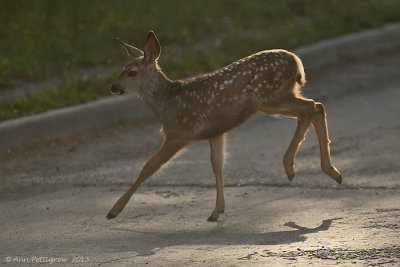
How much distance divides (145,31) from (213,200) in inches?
208

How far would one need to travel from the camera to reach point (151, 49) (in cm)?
722

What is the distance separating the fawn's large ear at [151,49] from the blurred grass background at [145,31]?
106 inches

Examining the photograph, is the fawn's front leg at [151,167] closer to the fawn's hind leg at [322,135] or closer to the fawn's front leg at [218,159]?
the fawn's front leg at [218,159]

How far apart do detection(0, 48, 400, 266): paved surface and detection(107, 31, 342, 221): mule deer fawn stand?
1.04 feet

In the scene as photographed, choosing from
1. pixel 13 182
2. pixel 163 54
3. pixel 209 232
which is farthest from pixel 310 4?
pixel 209 232

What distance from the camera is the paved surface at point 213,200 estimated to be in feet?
19.4

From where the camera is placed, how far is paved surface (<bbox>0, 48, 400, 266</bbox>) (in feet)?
19.4

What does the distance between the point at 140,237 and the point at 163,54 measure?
5548mm

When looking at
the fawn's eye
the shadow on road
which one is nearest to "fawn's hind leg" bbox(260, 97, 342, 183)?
the shadow on road

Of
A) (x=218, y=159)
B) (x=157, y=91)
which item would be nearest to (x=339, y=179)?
(x=218, y=159)

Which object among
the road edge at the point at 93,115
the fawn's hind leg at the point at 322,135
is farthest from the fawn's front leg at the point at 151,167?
the road edge at the point at 93,115

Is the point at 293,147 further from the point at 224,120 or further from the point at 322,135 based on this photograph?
the point at 224,120

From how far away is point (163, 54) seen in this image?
11641 millimetres

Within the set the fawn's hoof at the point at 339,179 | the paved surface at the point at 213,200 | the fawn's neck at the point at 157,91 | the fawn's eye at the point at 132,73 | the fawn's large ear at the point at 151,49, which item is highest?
the fawn's large ear at the point at 151,49
